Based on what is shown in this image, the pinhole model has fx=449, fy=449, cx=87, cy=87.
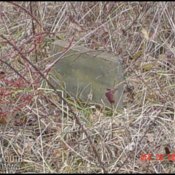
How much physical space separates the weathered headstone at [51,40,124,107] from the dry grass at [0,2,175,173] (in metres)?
0.09

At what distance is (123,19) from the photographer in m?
3.14

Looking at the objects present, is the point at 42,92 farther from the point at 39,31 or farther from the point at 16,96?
the point at 39,31

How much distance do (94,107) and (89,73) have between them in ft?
0.68

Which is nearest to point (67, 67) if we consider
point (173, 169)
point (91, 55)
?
point (91, 55)

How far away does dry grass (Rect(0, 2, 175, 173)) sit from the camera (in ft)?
7.57

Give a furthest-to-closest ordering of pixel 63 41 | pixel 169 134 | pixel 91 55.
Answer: pixel 63 41 < pixel 91 55 < pixel 169 134

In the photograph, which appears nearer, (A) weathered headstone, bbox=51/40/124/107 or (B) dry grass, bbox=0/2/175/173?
(B) dry grass, bbox=0/2/175/173

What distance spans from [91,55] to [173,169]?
0.85m

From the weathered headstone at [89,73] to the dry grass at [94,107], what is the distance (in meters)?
0.09
